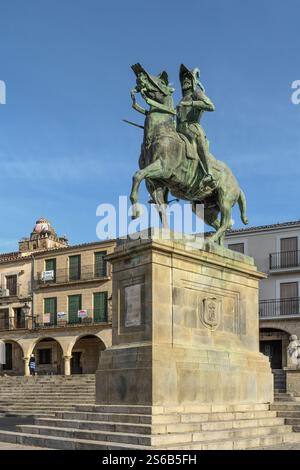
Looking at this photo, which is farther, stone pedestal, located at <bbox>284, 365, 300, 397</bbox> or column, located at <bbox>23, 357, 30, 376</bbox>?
column, located at <bbox>23, 357, 30, 376</bbox>

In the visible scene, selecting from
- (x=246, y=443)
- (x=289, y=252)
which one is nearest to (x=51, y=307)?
(x=289, y=252)

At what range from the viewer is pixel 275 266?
143 ft

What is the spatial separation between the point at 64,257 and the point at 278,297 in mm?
17205

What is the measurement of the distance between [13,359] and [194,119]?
43248mm

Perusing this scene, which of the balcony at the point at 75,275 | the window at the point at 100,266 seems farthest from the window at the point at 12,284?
the window at the point at 100,266

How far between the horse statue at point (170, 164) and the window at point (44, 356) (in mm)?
40319

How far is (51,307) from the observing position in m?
52.1

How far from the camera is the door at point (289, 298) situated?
42250 millimetres

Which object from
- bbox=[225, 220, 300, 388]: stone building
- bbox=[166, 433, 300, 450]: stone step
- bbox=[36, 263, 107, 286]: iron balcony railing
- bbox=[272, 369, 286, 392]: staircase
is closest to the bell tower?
bbox=[36, 263, 107, 286]: iron balcony railing

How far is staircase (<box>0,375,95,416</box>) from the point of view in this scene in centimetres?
2570

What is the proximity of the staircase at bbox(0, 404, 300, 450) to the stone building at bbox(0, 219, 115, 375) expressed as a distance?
35.8m

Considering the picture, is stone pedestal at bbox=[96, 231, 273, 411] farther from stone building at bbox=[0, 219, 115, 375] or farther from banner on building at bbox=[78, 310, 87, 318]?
banner on building at bbox=[78, 310, 87, 318]

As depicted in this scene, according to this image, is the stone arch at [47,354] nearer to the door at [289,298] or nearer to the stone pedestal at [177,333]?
the door at [289,298]

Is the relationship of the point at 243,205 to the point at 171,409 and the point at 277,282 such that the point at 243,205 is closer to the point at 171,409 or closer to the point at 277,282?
the point at 171,409
